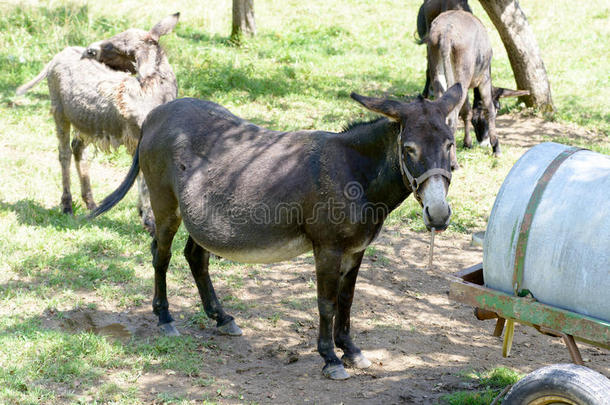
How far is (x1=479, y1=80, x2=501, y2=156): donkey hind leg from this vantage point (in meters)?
9.43

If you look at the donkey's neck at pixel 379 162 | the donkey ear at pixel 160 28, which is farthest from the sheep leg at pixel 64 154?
the donkey's neck at pixel 379 162

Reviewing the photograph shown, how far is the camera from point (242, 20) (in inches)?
509

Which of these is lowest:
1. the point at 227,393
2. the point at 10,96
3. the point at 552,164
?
the point at 227,393

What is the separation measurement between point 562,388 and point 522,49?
8261mm

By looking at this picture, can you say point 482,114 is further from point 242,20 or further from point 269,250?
point 269,250

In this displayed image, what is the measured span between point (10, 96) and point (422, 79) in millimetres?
6996

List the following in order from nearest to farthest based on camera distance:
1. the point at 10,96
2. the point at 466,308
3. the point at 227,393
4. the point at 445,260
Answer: the point at 227,393 → the point at 466,308 → the point at 445,260 → the point at 10,96

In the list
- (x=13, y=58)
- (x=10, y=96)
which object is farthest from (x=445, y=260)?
(x=13, y=58)

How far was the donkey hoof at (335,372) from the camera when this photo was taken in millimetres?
4707

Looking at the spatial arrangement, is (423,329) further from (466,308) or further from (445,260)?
(445,260)

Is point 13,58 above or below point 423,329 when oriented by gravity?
above

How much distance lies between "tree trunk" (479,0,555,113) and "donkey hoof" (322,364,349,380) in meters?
7.33

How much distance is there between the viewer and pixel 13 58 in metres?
11.1

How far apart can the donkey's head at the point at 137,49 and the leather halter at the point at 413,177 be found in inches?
142
